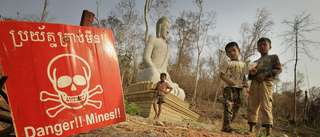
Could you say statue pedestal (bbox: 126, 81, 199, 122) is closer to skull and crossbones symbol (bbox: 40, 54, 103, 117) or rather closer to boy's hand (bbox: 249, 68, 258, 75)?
boy's hand (bbox: 249, 68, 258, 75)

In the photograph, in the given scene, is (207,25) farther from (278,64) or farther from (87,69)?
(87,69)

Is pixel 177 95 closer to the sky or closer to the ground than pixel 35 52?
closer to the ground

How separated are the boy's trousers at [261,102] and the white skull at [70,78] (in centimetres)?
233

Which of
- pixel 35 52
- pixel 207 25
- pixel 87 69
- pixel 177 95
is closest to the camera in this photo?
Result: pixel 35 52

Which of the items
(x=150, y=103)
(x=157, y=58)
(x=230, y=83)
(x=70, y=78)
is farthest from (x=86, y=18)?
(x=157, y=58)

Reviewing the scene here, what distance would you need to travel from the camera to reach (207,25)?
1476 centimetres

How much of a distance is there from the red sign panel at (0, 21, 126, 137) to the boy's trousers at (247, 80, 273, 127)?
197 cm

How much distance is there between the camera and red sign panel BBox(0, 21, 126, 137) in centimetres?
145

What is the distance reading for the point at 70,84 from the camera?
1.64m

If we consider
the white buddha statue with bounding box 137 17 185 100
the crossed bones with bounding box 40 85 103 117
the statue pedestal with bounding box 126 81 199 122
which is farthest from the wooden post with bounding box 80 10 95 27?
the white buddha statue with bounding box 137 17 185 100

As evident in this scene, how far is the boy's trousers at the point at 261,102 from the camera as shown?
2573 mm

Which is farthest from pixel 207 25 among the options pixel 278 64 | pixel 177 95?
pixel 278 64

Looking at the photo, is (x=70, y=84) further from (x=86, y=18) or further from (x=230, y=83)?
(x=230, y=83)

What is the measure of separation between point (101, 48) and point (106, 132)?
0.95 m
